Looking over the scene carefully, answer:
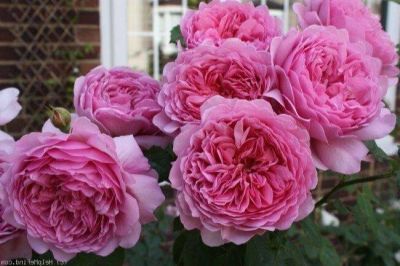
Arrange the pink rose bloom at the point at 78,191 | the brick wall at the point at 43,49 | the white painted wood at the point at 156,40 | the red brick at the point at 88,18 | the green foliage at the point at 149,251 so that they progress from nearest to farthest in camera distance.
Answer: the pink rose bloom at the point at 78,191
the green foliage at the point at 149,251
the brick wall at the point at 43,49
the red brick at the point at 88,18
the white painted wood at the point at 156,40

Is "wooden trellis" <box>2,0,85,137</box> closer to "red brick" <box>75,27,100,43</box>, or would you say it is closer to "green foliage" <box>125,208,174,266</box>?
"red brick" <box>75,27,100,43</box>

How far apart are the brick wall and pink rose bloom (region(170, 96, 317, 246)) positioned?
197 cm

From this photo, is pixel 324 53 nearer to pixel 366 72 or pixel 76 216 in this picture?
pixel 366 72

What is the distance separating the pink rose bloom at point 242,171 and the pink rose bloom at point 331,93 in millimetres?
35

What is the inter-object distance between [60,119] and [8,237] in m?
0.15

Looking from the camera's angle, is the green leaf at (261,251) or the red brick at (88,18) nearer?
the green leaf at (261,251)

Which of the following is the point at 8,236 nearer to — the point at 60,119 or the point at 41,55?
the point at 60,119

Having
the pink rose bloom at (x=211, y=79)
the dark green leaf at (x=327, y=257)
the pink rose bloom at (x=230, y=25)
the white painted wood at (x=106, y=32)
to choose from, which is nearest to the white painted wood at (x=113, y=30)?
the white painted wood at (x=106, y=32)

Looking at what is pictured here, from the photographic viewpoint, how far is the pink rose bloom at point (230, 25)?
2.27 feet

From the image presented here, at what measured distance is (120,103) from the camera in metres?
0.68

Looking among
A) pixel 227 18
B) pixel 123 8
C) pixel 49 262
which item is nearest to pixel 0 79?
pixel 123 8

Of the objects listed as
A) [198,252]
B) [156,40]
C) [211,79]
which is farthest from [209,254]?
[156,40]

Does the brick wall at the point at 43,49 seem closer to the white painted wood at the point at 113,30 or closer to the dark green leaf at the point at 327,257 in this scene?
the white painted wood at the point at 113,30

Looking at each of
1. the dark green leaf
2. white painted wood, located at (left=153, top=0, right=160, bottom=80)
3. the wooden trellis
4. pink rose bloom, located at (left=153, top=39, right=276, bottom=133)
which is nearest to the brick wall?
the wooden trellis
